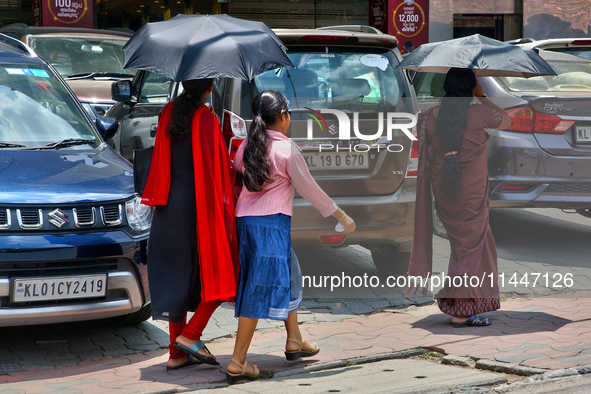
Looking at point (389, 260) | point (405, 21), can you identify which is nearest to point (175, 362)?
point (389, 260)

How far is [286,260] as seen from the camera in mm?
3939

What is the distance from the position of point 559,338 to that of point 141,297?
2.60 metres

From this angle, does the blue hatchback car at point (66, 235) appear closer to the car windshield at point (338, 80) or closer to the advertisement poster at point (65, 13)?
the car windshield at point (338, 80)

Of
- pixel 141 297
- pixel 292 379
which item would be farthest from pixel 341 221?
pixel 141 297

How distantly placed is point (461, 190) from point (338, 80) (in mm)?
1217

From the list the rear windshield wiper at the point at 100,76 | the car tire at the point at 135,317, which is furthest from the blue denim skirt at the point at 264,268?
the rear windshield wiper at the point at 100,76

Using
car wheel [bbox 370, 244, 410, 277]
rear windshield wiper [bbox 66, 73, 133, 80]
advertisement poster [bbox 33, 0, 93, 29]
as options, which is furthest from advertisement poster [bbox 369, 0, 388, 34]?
car wheel [bbox 370, 244, 410, 277]

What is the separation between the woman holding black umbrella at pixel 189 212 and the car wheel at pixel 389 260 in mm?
2302

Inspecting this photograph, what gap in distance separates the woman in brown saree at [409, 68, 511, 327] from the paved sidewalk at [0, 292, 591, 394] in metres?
0.23

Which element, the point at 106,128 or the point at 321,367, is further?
the point at 106,128

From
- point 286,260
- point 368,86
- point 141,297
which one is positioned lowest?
point 141,297

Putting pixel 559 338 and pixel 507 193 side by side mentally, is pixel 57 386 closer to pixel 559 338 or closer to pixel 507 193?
pixel 559 338

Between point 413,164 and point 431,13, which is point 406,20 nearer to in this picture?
point 431,13

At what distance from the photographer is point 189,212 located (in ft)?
12.8
